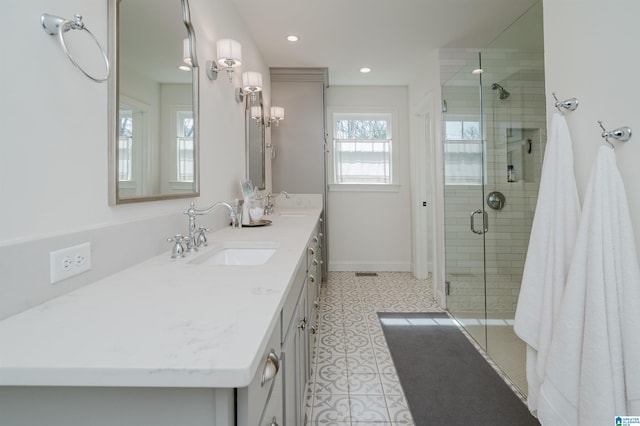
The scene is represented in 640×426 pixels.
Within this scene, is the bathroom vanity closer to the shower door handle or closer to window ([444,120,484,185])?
the shower door handle

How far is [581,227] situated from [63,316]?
144 centimetres

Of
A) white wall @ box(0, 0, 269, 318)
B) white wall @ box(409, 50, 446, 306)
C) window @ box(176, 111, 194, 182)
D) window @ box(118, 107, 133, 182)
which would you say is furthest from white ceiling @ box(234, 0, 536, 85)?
white wall @ box(0, 0, 269, 318)

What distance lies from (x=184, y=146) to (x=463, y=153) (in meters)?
2.27

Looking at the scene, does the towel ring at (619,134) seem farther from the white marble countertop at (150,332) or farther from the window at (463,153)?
the window at (463,153)

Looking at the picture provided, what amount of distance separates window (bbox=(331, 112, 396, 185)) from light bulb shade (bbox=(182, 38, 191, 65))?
9.88 ft

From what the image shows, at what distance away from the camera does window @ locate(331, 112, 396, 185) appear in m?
4.51

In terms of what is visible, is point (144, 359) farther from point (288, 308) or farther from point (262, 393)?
point (288, 308)

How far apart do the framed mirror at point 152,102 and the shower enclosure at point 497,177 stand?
79.0 inches

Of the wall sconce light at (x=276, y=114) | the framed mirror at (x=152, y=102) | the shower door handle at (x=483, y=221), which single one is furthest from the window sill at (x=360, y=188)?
the framed mirror at (x=152, y=102)

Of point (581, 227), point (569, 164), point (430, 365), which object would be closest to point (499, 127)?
point (569, 164)

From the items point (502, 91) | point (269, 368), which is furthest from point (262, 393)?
point (502, 91)

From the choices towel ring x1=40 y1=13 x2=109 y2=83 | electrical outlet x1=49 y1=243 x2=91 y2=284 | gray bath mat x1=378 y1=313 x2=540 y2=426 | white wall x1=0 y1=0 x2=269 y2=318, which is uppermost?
towel ring x1=40 y1=13 x2=109 y2=83

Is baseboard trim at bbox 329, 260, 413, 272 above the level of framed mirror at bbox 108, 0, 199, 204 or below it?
below

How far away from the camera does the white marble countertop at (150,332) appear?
47 cm
